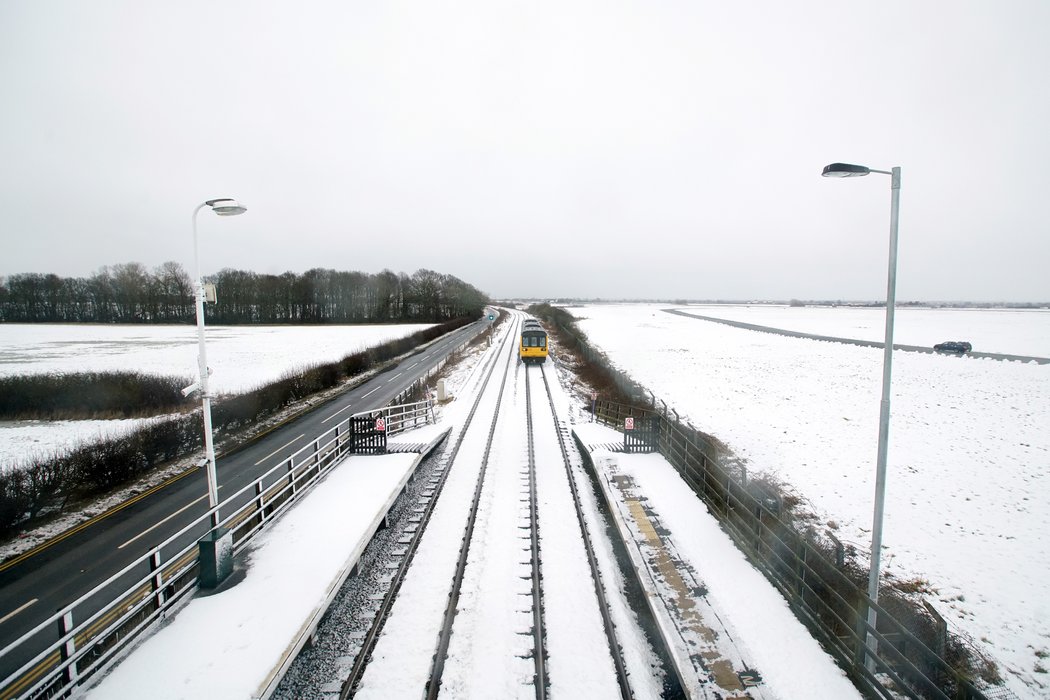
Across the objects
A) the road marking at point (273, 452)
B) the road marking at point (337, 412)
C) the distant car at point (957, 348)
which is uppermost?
the distant car at point (957, 348)

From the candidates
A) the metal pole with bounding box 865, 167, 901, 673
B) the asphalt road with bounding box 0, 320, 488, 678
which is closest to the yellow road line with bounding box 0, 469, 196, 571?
the asphalt road with bounding box 0, 320, 488, 678

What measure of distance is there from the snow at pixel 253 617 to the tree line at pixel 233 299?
306 feet

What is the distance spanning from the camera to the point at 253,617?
6.43 meters

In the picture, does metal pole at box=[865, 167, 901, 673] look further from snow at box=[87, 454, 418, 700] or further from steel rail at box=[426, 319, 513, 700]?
snow at box=[87, 454, 418, 700]

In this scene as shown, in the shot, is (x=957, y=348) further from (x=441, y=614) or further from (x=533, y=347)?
(x=441, y=614)

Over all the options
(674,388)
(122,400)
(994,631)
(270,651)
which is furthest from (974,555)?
(122,400)

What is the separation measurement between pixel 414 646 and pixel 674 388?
24.1 meters

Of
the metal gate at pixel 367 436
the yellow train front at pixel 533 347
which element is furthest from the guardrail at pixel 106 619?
the yellow train front at pixel 533 347

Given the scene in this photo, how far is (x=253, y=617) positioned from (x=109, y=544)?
25.2 ft

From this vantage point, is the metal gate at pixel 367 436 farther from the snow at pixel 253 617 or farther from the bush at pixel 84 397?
the bush at pixel 84 397

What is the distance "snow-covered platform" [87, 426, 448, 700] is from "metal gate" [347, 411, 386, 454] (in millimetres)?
3608

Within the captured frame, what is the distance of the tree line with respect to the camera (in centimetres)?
9044

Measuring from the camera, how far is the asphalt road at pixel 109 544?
8.51 meters

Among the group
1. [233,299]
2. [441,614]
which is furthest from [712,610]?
[233,299]
